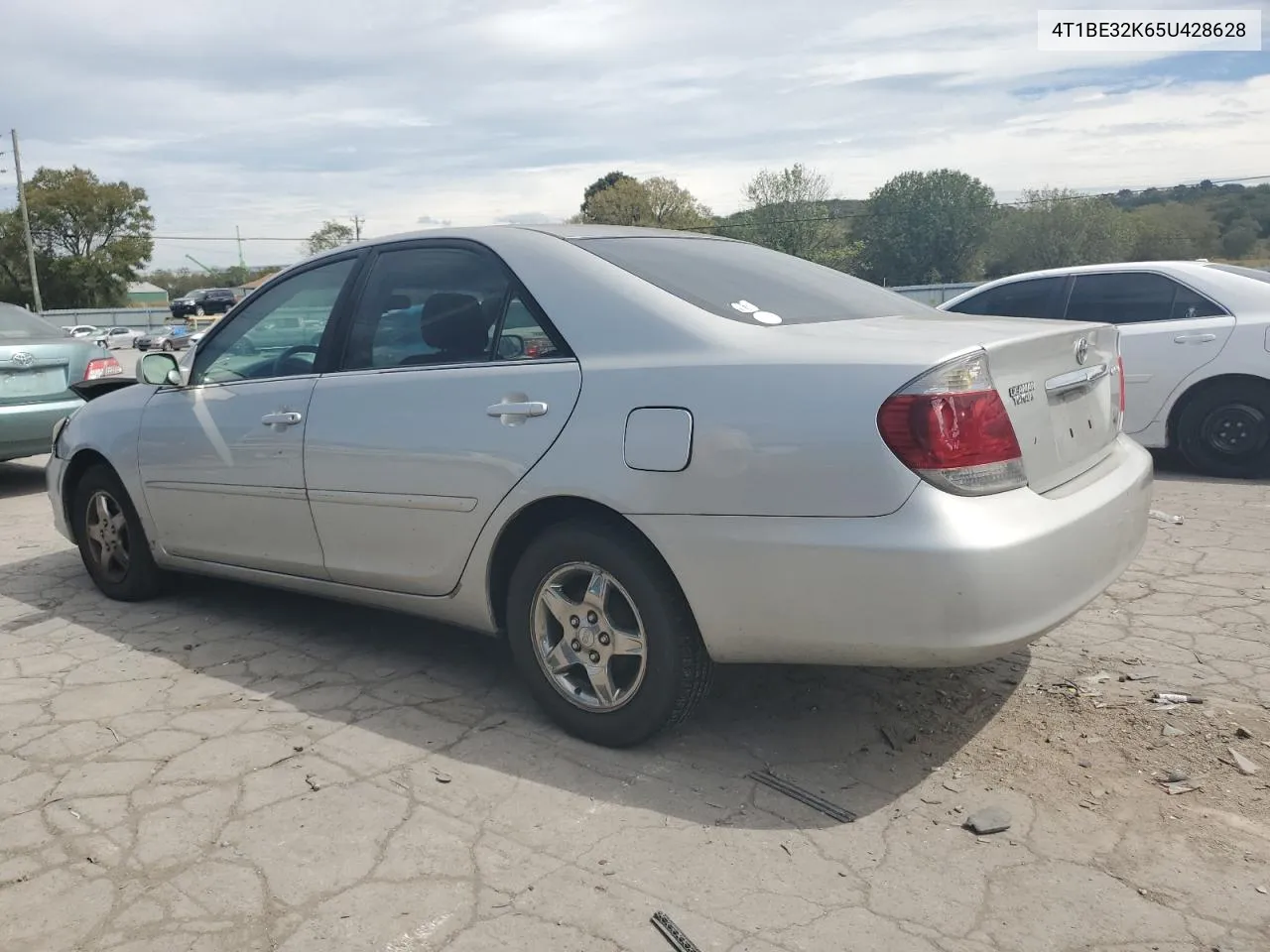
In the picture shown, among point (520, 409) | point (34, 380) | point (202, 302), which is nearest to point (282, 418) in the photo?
point (520, 409)

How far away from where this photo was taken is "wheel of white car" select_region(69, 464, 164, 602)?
4.88 meters

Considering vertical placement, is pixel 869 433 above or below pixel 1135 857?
above

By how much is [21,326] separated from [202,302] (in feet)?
204

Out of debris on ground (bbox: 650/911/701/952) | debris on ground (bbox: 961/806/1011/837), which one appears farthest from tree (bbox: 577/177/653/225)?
debris on ground (bbox: 650/911/701/952)

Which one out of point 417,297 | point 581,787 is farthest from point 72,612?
point 581,787

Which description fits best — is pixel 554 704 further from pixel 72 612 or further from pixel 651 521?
pixel 72 612

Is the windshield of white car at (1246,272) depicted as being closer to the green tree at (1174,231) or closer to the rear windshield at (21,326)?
the rear windshield at (21,326)

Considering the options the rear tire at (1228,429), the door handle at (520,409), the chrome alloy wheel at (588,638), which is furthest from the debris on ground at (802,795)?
the rear tire at (1228,429)

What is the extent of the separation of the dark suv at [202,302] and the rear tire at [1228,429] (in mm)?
62708

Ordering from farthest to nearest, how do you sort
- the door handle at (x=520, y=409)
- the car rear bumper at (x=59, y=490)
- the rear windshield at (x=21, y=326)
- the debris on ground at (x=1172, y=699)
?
the rear windshield at (x=21, y=326)
the car rear bumper at (x=59, y=490)
the debris on ground at (x=1172, y=699)
the door handle at (x=520, y=409)

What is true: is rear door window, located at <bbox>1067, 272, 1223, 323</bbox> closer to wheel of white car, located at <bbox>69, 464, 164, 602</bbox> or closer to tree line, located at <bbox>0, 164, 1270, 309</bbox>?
wheel of white car, located at <bbox>69, 464, 164, 602</bbox>

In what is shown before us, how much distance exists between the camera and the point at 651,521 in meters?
2.93

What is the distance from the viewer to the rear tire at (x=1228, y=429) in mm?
6949

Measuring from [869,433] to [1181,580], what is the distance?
2891 mm
